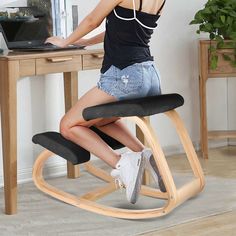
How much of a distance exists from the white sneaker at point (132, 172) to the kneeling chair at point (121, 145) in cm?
9

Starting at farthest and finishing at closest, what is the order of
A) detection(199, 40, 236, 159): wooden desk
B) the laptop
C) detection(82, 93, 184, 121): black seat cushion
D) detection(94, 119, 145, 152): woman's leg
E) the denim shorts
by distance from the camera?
detection(199, 40, 236, 159): wooden desk, the laptop, detection(94, 119, 145, 152): woman's leg, the denim shorts, detection(82, 93, 184, 121): black seat cushion

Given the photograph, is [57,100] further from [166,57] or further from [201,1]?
[201,1]

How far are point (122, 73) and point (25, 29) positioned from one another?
0.74 meters

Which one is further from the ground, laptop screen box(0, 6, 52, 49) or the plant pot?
laptop screen box(0, 6, 52, 49)

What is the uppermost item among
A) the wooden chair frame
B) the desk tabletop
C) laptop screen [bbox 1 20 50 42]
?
laptop screen [bbox 1 20 50 42]

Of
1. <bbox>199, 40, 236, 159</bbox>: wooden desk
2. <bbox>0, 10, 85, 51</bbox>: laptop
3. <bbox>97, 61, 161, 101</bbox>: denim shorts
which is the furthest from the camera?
<bbox>199, 40, 236, 159</bbox>: wooden desk

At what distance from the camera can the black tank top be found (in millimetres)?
3246

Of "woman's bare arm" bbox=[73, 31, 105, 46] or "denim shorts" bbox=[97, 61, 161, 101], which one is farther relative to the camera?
"woman's bare arm" bbox=[73, 31, 105, 46]

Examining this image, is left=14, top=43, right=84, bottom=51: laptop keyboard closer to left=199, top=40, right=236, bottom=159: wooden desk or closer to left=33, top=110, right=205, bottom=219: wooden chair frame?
left=33, top=110, right=205, bottom=219: wooden chair frame

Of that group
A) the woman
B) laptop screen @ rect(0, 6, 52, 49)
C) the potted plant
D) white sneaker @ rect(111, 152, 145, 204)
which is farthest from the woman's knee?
the potted plant

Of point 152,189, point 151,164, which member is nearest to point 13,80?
point 151,164

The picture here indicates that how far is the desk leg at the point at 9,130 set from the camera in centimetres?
343

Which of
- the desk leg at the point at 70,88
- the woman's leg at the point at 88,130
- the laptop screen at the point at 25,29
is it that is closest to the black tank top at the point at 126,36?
the woman's leg at the point at 88,130

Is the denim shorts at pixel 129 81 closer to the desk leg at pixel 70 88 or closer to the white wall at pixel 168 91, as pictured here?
the desk leg at pixel 70 88
